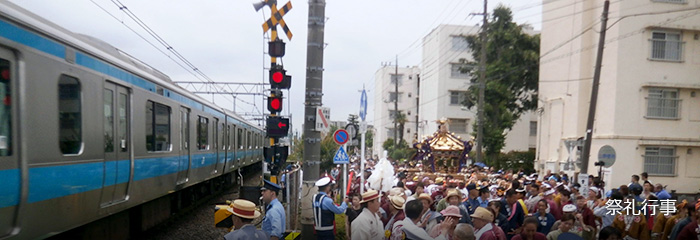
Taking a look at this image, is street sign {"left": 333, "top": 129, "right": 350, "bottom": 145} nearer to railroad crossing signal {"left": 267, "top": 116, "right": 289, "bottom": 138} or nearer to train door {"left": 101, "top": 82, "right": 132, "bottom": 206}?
railroad crossing signal {"left": 267, "top": 116, "right": 289, "bottom": 138}

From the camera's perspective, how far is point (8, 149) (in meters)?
3.94

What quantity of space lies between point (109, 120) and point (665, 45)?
1892cm

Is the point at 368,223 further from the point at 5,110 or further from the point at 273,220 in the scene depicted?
the point at 5,110

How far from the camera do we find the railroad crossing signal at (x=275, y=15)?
9023mm

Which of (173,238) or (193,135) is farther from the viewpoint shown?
(193,135)

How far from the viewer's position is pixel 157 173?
784 cm

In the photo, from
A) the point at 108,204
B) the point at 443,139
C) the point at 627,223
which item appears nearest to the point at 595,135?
the point at 443,139

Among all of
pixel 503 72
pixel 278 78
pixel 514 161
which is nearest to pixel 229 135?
pixel 278 78

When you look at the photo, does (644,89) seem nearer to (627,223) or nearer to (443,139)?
(443,139)

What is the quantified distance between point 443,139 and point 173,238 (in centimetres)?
920

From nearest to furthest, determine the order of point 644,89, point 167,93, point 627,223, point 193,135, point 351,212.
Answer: point 351,212 → point 627,223 → point 167,93 → point 193,135 → point 644,89

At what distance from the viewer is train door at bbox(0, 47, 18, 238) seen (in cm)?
387

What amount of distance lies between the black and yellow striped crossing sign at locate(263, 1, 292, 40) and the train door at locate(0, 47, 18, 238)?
5.27m

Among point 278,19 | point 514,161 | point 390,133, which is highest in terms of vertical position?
point 278,19
